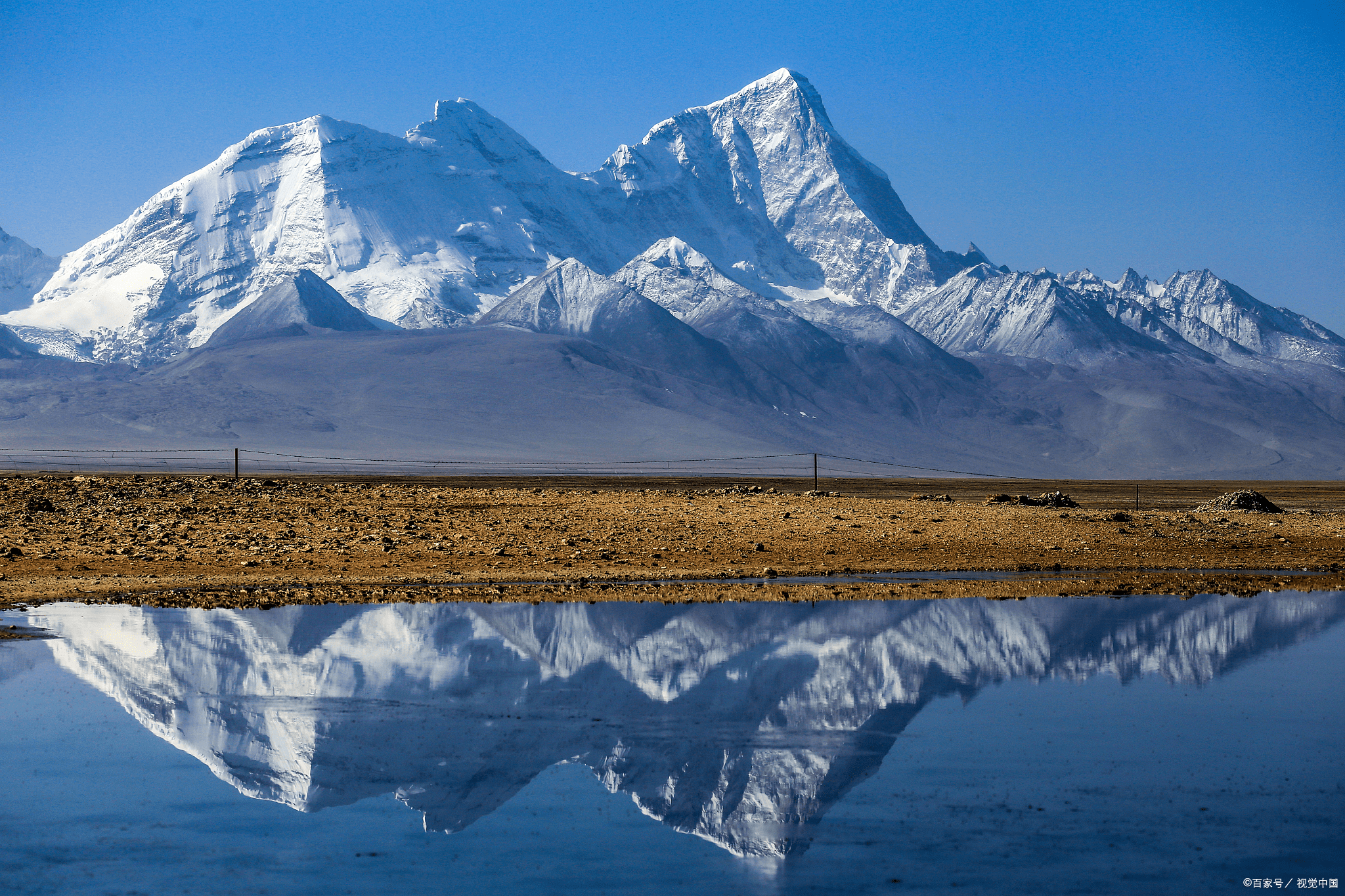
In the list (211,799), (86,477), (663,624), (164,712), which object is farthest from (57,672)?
(86,477)

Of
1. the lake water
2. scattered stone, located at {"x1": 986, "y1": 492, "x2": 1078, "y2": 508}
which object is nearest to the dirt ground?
scattered stone, located at {"x1": 986, "y1": 492, "x2": 1078, "y2": 508}

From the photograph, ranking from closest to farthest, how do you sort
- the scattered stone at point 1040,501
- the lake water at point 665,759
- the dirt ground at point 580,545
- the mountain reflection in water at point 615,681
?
1. the lake water at point 665,759
2. the mountain reflection in water at point 615,681
3. the dirt ground at point 580,545
4. the scattered stone at point 1040,501

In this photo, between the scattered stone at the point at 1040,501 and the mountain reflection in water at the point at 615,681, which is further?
the scattered stone at the point at 1040,501

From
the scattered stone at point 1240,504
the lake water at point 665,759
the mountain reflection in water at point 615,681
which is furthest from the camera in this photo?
the scattered stone at point 1240,504

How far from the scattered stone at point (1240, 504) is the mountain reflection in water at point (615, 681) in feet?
75.3

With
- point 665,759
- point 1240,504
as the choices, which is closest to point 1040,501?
point 1240,504

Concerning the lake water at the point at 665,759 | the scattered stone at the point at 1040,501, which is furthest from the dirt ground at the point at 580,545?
the lake water at the point at 665,759

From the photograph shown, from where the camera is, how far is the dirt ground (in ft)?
74.4

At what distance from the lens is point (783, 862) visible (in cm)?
893

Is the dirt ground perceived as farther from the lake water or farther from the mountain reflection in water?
the lake water

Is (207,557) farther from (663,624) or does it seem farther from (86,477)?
(86,477)

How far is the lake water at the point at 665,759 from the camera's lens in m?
8.77

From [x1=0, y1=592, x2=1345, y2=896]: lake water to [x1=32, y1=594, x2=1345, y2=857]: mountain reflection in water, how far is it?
6 cm

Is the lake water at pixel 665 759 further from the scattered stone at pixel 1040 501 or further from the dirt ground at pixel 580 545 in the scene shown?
the scattered stone at pixel 1040 501
